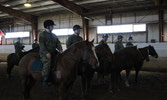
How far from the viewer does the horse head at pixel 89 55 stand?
10.7 ft

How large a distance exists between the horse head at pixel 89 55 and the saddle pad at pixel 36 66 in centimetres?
108

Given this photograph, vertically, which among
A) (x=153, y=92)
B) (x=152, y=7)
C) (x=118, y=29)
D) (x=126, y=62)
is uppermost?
(x=152, y=7)

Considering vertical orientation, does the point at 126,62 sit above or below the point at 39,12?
below

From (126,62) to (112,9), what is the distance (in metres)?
8.01

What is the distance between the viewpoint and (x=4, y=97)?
4.89 m

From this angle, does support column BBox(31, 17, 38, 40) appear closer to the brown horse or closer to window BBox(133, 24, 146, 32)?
window BBox(133, 24, 146, 32)

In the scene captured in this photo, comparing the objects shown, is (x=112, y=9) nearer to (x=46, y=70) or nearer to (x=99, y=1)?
(x=99, y=1)

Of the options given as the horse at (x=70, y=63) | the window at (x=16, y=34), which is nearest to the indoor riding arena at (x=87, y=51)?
the horse at (x=70, y=63)

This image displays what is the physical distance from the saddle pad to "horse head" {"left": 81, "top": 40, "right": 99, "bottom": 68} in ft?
3.53

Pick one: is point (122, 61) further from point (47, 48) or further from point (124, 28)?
point (124, 28)

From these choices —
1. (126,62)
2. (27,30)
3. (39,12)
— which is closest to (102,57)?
(126,62)

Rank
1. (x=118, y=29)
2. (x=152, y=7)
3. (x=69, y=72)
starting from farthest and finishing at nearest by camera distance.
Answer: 1. (x=118, y=29)
2. (x=152, y=7)
3. (x=69, y=72)

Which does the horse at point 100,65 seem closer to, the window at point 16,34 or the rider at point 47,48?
the rider at point 47,48

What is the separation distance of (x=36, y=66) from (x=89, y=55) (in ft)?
4.45
